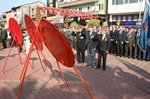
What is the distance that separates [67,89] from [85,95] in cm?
67

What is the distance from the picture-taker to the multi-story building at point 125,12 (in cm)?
2382

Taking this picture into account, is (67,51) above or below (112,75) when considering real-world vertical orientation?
above

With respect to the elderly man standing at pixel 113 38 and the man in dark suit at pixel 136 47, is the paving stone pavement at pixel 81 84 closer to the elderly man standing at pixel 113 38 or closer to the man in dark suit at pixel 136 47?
the man in dark suit at pixel 136 47

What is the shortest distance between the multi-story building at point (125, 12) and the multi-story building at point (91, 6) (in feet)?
5.28

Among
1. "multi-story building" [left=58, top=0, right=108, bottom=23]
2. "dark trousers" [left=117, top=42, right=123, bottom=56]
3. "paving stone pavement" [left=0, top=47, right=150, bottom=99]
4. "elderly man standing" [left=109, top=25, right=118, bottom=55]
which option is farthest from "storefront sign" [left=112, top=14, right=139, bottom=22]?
"paving stone pavement" [left=0, top=47, right=150, bottom=99]

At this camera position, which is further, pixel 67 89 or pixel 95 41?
pixel 95 41

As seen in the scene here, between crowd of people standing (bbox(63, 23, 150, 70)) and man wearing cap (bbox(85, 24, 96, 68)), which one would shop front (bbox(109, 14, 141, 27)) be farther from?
man wearing cap (bbox(85, 24, 96, 68))

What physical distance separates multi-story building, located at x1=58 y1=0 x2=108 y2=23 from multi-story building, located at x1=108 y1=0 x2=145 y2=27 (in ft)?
5.28

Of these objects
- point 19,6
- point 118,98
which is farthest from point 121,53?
point 19,6

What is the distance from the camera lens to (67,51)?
9.36ft

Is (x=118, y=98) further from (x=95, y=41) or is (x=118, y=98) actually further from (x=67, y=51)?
(x=95, y=41)

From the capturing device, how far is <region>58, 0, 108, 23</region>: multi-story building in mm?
29169

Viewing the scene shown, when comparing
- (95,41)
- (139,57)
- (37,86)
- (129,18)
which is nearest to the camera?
(37,86)

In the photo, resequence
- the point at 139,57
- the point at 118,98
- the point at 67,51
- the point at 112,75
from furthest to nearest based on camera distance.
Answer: the point at 139,57 → the point at 112,75 → the point at 118,98 → the point at 67,51
